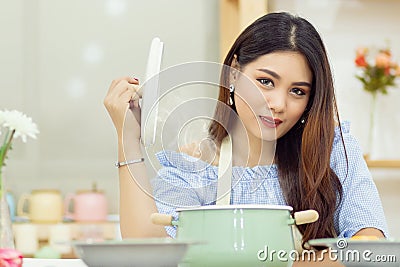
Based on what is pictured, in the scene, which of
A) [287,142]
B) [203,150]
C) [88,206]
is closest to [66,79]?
[88,206]

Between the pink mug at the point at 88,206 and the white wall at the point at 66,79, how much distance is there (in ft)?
0.44

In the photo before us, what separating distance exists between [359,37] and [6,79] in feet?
4.94

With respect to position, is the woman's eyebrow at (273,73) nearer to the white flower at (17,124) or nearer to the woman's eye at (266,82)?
the woman's eye at (266,82)

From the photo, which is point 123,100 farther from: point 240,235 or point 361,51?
point 361,51

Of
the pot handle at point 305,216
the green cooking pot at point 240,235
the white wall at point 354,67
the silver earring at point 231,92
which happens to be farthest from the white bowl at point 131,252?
the white wall at point 354,67

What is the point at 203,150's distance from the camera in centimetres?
117

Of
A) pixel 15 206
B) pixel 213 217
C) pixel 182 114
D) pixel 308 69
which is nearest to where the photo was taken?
pixel 213 217

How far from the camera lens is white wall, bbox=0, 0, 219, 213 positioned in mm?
3211

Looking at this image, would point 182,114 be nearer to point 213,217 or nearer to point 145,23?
point 213,217

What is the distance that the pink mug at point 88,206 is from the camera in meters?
3.02

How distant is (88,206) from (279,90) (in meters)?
1.79

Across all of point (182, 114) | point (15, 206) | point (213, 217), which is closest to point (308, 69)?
point (182, 114)

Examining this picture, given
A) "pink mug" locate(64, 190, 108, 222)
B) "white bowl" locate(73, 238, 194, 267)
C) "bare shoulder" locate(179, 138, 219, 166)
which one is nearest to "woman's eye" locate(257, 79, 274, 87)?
"bare shoulder" locate(179, 138, 219, 166)

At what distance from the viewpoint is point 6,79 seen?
322 cm
